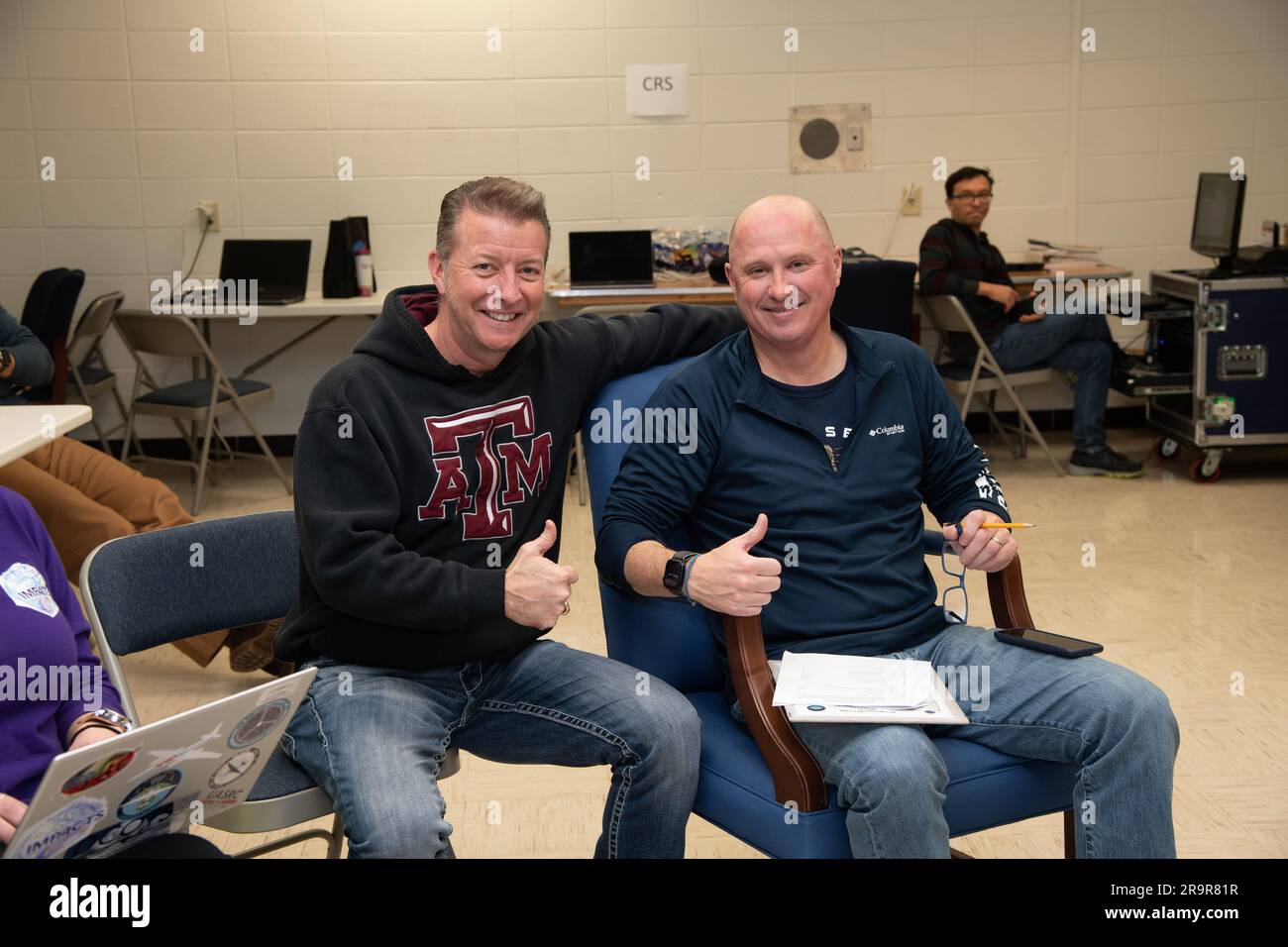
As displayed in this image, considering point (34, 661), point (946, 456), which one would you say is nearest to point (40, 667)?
point (34, 661)

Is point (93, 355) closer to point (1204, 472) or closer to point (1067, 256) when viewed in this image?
point (1067, 256)

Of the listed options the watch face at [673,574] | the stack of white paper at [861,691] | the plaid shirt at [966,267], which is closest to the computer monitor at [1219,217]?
the plaid shirt at [966,267]

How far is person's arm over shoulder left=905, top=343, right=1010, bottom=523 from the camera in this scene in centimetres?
237

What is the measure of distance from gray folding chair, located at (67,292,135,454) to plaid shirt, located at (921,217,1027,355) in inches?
140

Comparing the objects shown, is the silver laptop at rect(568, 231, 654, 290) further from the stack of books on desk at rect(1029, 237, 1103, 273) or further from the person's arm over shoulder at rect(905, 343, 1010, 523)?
the person's arm over shoulder at rect(905, 343, 1010, 523)

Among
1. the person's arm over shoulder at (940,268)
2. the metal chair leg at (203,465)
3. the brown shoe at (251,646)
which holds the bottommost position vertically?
the brown shoe at (251,646)

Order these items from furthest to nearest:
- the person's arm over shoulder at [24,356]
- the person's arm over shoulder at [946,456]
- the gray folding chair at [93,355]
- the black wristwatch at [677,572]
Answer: the gray folding chair at [93,355] < the person's arm over shoulder at [24,356] < the person's arm over shoulder at [946,456] < the black wristwatch at [677,572]

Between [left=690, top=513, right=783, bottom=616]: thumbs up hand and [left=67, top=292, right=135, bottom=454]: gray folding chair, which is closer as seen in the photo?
[left=690, top=513, right=783, bottom=616]: thumbs up hand

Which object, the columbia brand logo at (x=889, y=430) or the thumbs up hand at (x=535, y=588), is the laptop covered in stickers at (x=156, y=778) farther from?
the columbia brand logo at (x=889, y=430)

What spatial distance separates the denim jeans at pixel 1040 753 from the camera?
1.85 m

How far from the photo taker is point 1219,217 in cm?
575

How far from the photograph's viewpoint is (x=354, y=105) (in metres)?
6.25

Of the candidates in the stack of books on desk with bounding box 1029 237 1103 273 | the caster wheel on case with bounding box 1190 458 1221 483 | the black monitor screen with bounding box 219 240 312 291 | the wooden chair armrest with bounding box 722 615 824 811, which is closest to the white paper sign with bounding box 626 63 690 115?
the black monitor screen with bounding box 219 240 312 291
